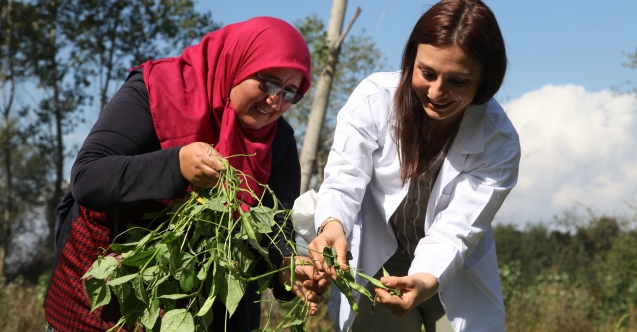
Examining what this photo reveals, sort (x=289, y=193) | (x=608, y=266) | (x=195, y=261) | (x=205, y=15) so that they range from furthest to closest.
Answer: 1. (x=205, y=15)
2. (x=608, y=266)
3. (x=289, y=193)
4. (x=195, y=261)

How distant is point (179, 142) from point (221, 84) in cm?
25

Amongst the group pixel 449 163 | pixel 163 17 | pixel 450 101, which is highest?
pixel 450 101

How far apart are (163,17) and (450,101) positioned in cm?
1116

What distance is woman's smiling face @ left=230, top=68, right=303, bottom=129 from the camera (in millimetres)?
2230

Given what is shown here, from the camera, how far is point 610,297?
7.58 metres

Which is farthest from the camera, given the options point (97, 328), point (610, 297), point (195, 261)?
point (610, 297)

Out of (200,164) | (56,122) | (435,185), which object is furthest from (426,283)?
(56,122)

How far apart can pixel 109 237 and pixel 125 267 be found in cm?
18

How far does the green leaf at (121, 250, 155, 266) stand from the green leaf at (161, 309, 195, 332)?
0.16 m

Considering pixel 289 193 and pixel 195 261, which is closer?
pixel 195 261

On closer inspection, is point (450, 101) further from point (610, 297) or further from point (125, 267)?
point (610, 297)

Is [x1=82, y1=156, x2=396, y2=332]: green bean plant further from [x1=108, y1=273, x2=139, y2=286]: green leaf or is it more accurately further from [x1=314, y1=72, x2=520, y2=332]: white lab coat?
[x1=314, y1=72, x2=520, y2=332]: white lab coat

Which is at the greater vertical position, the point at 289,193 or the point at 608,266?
the point at 289,193

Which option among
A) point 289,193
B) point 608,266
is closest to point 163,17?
point 608,266
